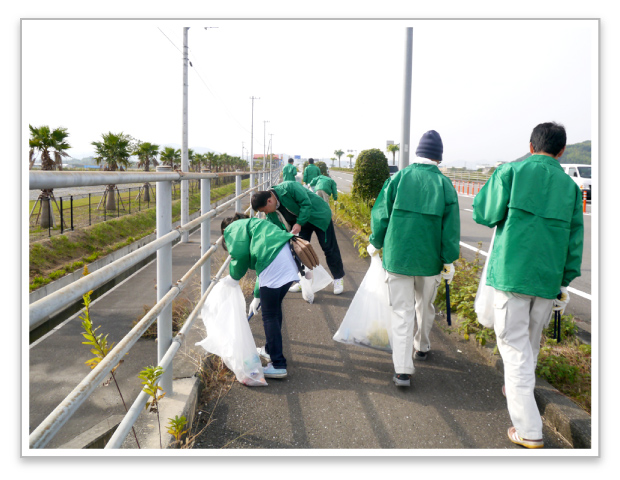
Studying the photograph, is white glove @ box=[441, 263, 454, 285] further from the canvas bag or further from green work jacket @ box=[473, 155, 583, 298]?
green work jacket @ box=[473, 155, 583, 298]

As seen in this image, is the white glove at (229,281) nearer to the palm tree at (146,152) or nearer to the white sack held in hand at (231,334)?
the white sack held in hand at (231,334)

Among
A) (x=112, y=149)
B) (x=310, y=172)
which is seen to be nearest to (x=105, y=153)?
(x=112, y=149)

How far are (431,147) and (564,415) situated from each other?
1.81m

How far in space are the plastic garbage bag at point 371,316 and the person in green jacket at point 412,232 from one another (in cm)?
31

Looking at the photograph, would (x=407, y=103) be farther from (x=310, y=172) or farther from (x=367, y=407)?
(x=310, y=172)

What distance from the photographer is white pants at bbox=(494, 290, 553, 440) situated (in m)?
2.45

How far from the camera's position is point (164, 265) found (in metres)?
2.56

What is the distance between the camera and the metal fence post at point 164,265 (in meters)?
2.53

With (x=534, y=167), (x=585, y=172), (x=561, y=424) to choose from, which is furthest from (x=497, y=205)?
(x=585, y=172)

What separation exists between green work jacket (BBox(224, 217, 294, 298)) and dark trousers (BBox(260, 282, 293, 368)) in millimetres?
181

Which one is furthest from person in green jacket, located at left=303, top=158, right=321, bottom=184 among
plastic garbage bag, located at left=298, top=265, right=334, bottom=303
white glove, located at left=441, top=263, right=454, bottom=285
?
white glove, located at left=441, top=263, right=454, bottom=285

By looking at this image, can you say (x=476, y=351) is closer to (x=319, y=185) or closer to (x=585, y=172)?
(x=319, y=185)

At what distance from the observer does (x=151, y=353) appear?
671cm
